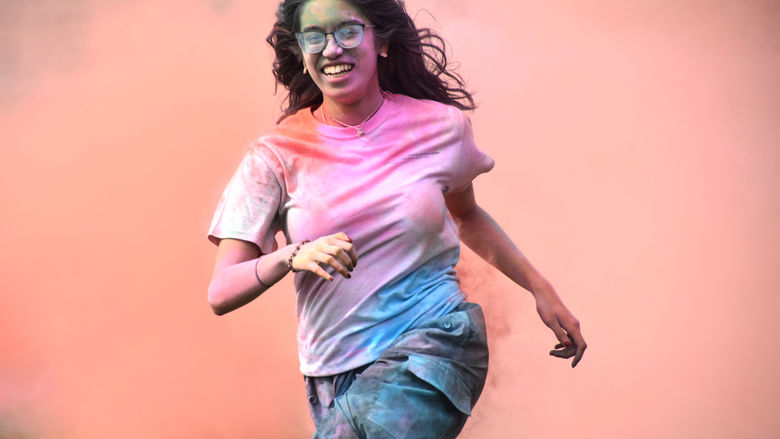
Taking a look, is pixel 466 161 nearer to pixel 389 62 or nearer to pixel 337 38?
pixel 389 62

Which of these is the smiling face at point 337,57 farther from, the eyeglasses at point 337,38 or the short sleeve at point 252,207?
the short sleeve at point 252,207

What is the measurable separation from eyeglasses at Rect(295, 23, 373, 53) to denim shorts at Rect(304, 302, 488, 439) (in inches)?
27.3

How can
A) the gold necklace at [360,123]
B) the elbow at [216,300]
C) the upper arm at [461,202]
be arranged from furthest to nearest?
the upper arm at [461,202], the gold necklace at [360,123], the elbow at [216,300]

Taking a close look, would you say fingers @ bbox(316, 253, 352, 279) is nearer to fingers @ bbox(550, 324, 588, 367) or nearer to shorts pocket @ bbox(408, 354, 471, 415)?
shorts pocket @ bbox(408, 354, 471, 415)

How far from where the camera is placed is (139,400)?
250 inches

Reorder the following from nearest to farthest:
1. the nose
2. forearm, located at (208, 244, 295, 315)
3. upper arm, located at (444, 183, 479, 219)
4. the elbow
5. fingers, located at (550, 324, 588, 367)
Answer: forearm, located at (208, 244, 295, 315)
the elbow
the nose
fingers, located at (550, 324, 588, 367)
upper arm, located at (444, 183, 479, 219)

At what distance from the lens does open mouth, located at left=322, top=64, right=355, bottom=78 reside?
3.12 metres

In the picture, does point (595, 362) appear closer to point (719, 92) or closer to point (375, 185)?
point (719, 92)

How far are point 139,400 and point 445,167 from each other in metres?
3.57

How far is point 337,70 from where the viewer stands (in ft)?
10.2

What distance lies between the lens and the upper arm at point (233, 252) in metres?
3.00

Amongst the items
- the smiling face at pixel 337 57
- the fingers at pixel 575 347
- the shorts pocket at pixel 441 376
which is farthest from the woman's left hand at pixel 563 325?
the smiling face at pixel 337 57

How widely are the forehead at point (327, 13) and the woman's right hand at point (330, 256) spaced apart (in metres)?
0.62

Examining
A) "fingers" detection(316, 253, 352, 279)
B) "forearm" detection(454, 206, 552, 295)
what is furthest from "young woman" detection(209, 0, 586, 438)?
"forearm" detection(454, 206, 552, 295)
